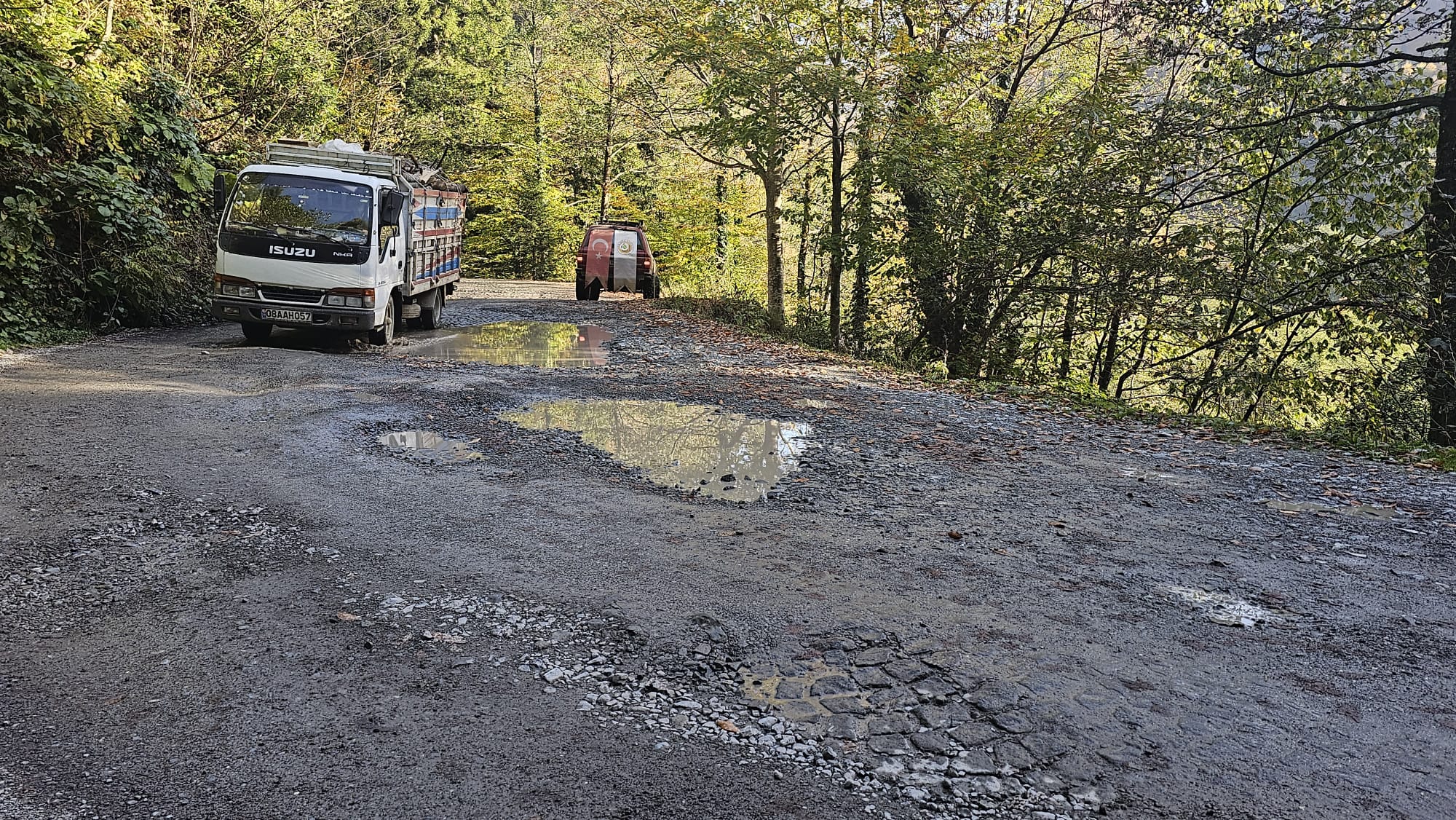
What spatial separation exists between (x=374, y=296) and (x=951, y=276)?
9.97 metres

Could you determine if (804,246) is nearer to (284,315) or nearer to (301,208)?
(301,208)

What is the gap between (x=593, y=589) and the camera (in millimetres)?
4973

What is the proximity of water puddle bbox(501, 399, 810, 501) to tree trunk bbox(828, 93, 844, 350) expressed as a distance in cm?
833

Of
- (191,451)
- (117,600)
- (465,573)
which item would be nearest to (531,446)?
(191,451)

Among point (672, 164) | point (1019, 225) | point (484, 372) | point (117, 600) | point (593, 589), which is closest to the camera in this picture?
point (117, 600)

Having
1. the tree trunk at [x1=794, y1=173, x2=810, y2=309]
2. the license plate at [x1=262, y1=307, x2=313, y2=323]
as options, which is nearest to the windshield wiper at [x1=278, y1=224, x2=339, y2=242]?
the license plate at [x1=262, y1=307, x2=313, y2=323]

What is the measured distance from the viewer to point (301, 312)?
12602mm

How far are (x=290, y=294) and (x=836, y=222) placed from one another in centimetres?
1001

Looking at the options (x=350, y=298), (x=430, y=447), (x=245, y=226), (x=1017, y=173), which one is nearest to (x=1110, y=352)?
(x=1017, y=173)

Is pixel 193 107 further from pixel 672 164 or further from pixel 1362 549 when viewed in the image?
pixel 672 164

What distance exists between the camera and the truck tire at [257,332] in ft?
42.8

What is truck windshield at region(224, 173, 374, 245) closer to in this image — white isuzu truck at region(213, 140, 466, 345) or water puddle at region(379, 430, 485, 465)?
white isuzu truck at region(213, 140, 466, 345)

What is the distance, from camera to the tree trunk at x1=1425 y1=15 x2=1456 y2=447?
34.2 feet

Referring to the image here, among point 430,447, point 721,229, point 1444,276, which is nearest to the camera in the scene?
point 430,447
